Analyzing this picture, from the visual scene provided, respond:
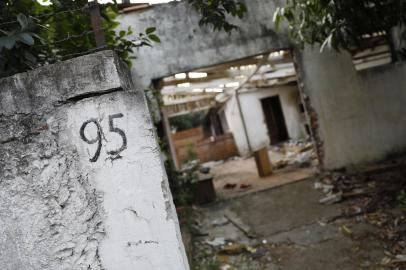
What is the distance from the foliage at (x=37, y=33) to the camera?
5.83 feet

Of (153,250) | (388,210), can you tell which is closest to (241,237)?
(388,210)

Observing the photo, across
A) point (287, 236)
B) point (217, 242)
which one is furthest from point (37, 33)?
point (287, 236)

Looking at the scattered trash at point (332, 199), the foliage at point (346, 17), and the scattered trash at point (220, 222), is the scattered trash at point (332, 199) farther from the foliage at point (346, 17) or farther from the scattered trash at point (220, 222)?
the foliage at point (346, 17)

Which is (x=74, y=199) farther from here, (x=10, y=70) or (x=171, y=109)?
(x=171, y=109)

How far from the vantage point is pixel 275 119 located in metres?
15.7

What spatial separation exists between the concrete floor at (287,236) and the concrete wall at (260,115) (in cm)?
845

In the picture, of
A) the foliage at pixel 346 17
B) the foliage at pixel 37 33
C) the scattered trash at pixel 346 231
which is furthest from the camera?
the scattered trash at pixel 346 231

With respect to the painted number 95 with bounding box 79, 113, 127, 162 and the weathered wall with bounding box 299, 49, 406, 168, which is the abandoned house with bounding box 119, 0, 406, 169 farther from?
the painted number 95 with bounding box 79, 113, 127, 162

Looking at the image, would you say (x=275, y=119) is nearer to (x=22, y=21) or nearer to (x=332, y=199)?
(x=332, y=199)

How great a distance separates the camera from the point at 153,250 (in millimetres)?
1703

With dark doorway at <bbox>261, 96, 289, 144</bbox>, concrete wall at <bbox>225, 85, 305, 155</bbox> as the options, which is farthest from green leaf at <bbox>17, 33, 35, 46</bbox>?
dark doorway at <bbox>261, 96, 289, 144</bbox>

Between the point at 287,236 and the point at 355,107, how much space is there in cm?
320

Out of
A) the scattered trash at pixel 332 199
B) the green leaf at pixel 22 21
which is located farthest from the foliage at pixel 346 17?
the green leaf at pixel 22 21

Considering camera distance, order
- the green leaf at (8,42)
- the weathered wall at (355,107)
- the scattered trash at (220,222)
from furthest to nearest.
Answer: the weathered wall at (355,107) → the scattered trash at (220,222) → the green leaf at (8,42)
